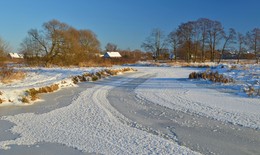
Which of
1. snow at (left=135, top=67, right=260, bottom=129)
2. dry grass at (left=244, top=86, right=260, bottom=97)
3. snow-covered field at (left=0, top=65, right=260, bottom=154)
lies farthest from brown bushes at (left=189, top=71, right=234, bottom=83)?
snow-covered field at (left=0, top=65, right=260, bottom=154)

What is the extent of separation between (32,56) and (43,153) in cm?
3453

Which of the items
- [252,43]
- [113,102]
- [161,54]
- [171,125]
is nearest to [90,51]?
[161,54]

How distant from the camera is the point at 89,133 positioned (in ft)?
19.0

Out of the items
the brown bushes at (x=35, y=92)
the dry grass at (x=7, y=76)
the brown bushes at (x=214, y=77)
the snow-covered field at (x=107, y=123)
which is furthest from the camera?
the dry grass at (x=7, y=76)

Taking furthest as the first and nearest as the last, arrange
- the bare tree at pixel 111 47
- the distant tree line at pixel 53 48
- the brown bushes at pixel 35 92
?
the bare tree at pixel 111 47 < the distant tree line at pixel 53 48 < the brown bushes at pixel 35 92

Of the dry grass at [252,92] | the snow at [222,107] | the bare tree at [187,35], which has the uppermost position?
the bare tree at [187,35]

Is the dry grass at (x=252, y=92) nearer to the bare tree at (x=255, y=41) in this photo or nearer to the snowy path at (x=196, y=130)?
the snowy path at (x=196, y=130)

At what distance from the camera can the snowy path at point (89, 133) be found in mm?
4836

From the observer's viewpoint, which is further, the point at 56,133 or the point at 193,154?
the point at 56,133

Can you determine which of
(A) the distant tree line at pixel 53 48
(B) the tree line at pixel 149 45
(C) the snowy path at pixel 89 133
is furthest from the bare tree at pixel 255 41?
(C) the snowy path at pixel 89 133

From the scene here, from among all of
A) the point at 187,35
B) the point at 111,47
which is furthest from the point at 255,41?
the point at 111,47

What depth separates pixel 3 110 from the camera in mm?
8289

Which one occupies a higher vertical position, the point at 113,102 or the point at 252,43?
the point at 252,43

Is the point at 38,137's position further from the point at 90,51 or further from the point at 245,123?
the point at 90,51
